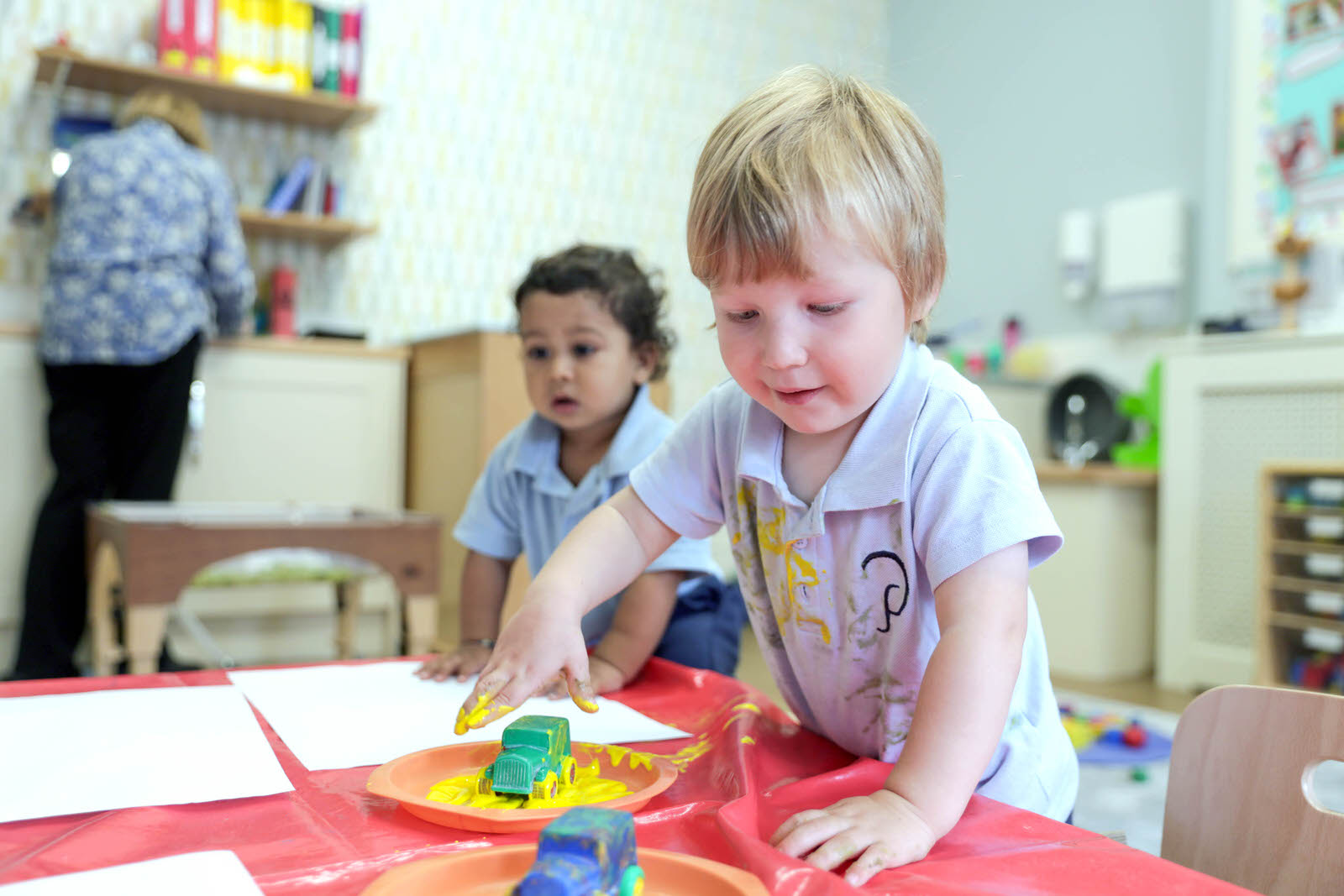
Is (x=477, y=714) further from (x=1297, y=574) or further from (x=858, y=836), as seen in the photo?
(x=1297, y=574)

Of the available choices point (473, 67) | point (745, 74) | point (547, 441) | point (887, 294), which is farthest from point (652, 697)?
point (745, 74)

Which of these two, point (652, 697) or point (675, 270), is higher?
point (675, 270)

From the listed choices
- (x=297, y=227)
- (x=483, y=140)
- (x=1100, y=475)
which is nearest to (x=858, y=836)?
(x=1100, y=475)

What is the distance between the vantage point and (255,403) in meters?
2.72

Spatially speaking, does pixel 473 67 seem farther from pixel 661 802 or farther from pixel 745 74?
pixel 661 802

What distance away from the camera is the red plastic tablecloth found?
42 cm

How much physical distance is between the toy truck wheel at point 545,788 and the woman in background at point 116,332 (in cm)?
217

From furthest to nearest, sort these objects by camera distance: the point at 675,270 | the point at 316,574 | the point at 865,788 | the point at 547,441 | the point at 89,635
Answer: the point at 675,270, the point at 89,635, the point at 316,574, the point at 547,441, the point at 865,788

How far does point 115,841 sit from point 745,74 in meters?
3.95

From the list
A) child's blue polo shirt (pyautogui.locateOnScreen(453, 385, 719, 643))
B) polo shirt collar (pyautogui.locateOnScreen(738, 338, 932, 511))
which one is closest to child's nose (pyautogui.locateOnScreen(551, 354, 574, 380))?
child's blue polo shirt (pyautogui.locateOnScreen(453, 385, 719, 643))

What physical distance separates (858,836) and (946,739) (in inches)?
3.6

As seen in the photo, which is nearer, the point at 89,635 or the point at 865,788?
the point at 865,788

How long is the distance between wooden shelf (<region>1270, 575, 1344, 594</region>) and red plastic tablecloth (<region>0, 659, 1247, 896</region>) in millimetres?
2201

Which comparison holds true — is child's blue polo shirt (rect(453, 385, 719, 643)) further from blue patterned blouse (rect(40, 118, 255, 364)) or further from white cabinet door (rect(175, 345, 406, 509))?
white cabinet door (rect(175, 345, 406, 509))
